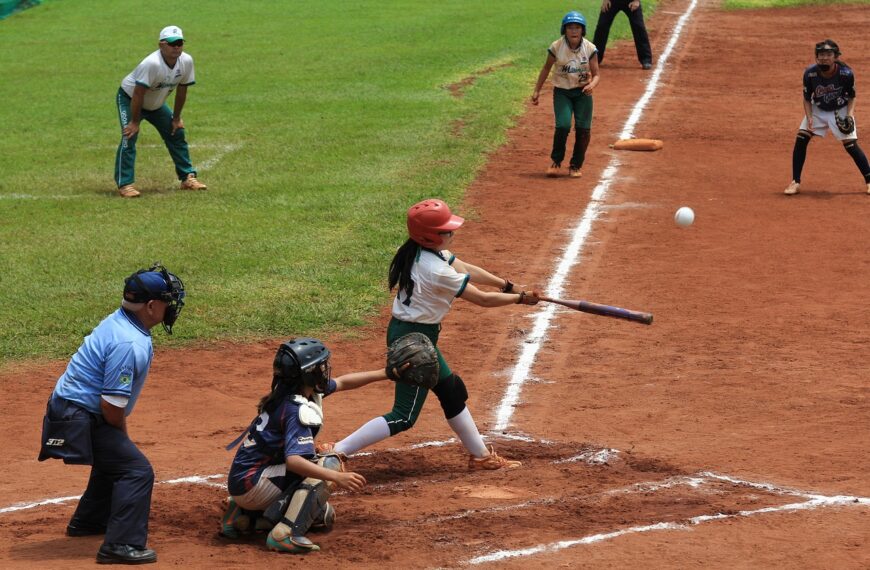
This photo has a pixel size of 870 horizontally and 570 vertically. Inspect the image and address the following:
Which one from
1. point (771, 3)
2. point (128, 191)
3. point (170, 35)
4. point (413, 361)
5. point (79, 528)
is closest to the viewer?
point (79, 528)

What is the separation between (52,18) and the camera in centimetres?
3525

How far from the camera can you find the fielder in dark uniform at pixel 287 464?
706 cm

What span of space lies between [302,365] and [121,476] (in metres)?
1.21

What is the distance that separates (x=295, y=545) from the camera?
23.0 feet

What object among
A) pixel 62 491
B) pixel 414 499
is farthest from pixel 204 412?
pixel 414 499

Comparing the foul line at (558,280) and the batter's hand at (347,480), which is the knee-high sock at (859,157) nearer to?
the foul line at (558,280)

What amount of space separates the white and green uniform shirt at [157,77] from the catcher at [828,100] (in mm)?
8069

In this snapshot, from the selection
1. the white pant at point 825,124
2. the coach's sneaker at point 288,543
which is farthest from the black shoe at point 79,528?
the white pant at point 825,124

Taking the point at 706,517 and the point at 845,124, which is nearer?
the point at 706,517

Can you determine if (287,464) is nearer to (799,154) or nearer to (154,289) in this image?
(154,289)

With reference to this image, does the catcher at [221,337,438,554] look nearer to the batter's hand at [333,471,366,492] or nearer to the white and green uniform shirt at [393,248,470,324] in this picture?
the batter's hand at [333,471,366,492]

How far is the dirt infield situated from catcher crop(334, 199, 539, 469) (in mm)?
291

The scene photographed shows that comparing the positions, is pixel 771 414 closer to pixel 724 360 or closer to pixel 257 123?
pixel 724 360

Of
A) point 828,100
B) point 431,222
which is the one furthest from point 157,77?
point 431,222
